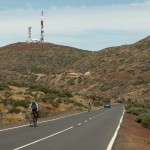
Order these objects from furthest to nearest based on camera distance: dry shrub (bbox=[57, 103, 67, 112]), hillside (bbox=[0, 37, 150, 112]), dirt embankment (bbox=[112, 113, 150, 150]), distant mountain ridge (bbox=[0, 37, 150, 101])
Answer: distant mountain ridge (bbox=[0, 37, 150, 101]), hillside (bbox=[0, 37, 150, 112]), dry shrub (bbox=[57, 103, 67, 112]), dirt embankment (bbox=[112, 113, 150, 150])

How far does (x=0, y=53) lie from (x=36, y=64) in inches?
1244

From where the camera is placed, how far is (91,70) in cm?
15088

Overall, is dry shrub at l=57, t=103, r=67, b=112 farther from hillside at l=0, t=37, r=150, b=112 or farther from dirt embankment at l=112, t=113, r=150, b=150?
hillside at l=0, t=37, r=150, b=112

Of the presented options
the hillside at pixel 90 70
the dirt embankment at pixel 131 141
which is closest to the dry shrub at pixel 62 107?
the dirt embankment at pixel 131 141

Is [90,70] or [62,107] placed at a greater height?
[90,70]

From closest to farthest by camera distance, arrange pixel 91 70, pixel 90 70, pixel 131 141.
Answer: pixel 131 141
pixel 91 70
pixel 90 70

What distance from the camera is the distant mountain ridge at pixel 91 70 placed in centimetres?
12438

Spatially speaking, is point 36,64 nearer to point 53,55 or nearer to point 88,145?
point 53,55

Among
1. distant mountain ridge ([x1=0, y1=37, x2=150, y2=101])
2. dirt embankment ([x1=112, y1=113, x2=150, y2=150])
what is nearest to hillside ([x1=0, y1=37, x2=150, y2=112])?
distant mountain ridge ([x1=0, y1=37, x2=150, y2=101])

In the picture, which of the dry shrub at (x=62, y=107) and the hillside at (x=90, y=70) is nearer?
Result: the dry shrub at (x=62, y=107)

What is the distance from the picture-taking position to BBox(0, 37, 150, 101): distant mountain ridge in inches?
4897

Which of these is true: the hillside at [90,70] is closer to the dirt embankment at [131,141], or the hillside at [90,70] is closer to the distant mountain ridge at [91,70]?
the distant mountain ridge at [91,70]

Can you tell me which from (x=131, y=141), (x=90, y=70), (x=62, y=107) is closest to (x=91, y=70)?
(x=90, y=70)

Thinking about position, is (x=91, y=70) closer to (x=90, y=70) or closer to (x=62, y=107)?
(x=90, y=70)
